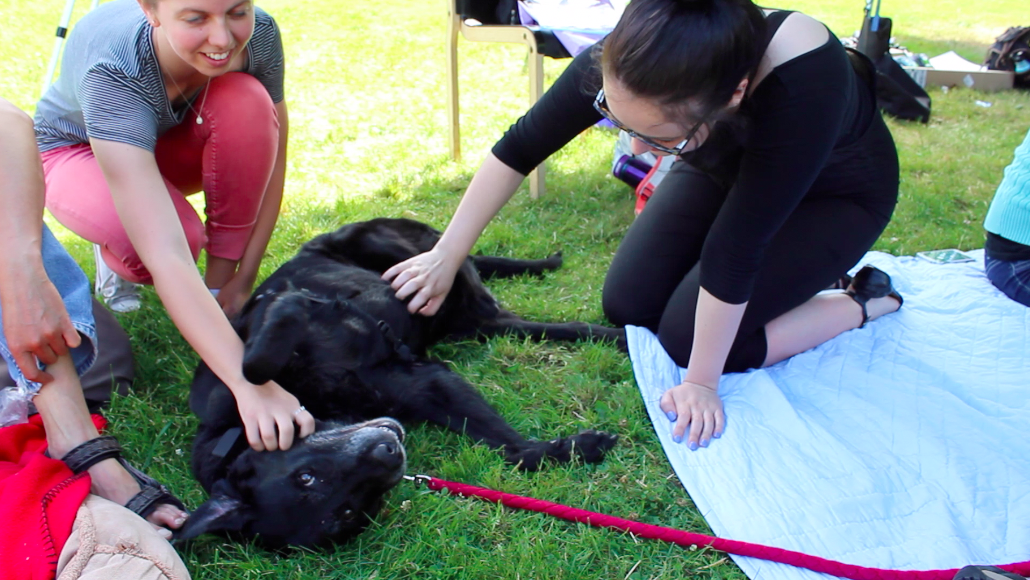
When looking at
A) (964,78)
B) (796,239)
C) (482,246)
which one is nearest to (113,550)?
(796,239)

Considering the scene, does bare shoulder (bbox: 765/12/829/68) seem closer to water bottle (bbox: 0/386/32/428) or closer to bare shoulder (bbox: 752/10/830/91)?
bare shoulder (bbox: 752/10/830/91)

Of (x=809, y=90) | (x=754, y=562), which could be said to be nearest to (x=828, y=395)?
(x=754, y=562)

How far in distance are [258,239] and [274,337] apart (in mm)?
1084

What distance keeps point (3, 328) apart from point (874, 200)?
2.71 metres

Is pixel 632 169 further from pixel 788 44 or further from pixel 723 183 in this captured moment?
pixel 788 44

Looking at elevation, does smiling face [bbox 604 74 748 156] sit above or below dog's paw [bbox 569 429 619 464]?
above

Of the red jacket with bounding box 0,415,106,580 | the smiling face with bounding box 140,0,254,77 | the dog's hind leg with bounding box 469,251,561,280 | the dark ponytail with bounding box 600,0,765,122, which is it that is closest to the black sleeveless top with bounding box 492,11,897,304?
the dark ponytail with bounding box 600,0,765,122

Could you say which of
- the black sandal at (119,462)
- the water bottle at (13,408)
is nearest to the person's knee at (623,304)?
the black sandal at (119,462)

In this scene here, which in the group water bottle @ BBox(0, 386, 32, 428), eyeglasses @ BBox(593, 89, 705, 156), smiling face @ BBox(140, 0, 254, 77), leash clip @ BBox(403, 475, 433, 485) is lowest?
leash clip @ BBox(403, 475, 433, 485)

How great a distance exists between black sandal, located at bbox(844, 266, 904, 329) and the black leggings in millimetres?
281

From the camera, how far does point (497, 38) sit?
14.4 ft

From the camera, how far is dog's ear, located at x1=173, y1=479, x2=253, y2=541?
1815 millimetres

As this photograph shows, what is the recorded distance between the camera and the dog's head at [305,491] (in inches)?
75.5

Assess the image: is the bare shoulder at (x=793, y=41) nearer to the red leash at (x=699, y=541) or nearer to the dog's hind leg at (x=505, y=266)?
the red leash at (x=699, y=541)
